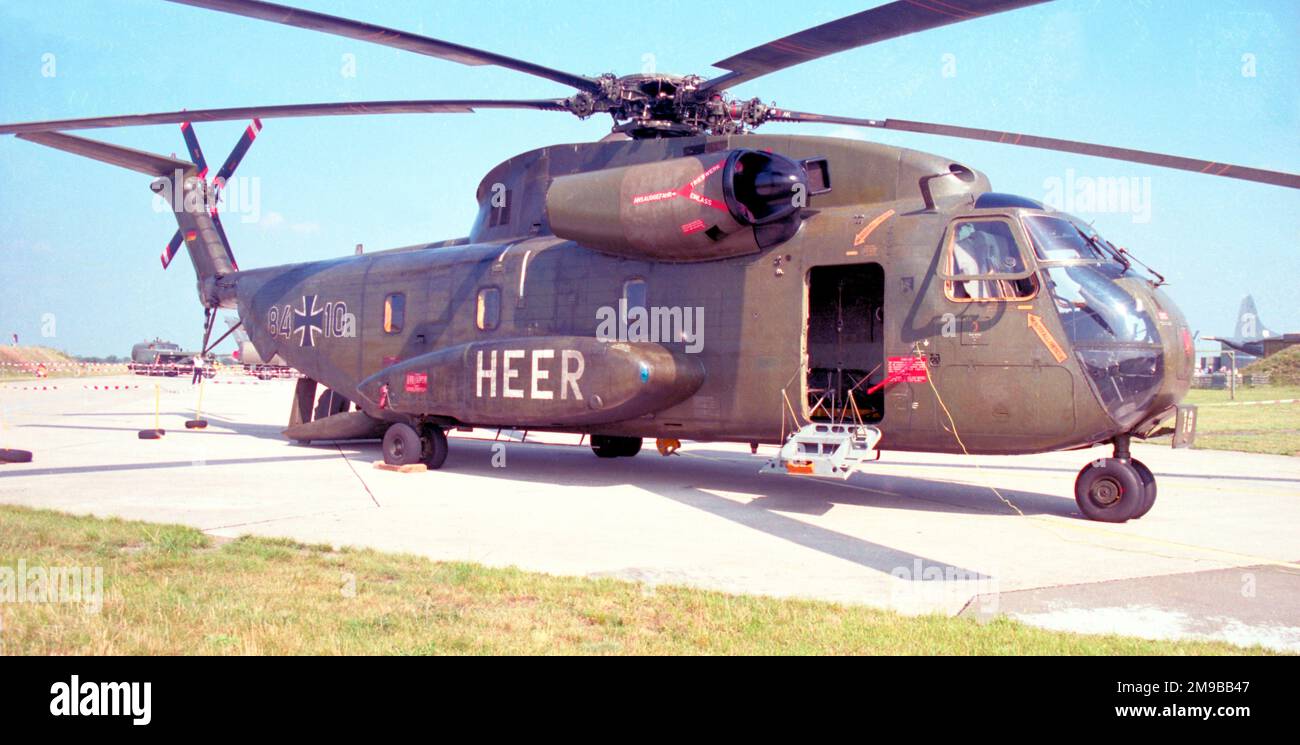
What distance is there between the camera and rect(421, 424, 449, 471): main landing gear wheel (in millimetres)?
13156

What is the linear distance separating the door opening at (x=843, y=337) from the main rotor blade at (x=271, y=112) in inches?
182

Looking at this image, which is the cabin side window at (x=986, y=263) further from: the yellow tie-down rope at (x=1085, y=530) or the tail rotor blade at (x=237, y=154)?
the tail rotor blade at (x=237, y=154)

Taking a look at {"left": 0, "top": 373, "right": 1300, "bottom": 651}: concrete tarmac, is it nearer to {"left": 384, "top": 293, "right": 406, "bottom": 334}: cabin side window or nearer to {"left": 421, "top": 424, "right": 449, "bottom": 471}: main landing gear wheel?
{"left": 421, "top": 424, "right": 449, "bottom": 471}: main landing gear wheel

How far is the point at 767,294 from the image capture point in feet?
35.0

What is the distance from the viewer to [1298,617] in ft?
18.0

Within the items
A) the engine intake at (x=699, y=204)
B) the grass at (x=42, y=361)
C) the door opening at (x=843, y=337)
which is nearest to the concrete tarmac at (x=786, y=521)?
the door opening at (x=843, y=337)

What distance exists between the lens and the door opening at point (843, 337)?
35.6 feet

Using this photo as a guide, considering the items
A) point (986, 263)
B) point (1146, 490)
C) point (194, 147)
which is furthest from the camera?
point (194, 147)

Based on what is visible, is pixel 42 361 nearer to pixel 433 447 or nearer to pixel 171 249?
pixel 171 249

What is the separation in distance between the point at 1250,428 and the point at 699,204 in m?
20.5

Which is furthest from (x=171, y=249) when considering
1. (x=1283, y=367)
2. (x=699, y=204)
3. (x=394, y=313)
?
(x=1283, y=367)

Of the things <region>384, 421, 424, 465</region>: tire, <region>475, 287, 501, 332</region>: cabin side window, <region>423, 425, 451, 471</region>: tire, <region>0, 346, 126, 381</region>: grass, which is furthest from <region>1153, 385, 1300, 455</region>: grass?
<region>0, 346, 126, 381</region>: grass

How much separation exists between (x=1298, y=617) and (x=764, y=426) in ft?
19.3

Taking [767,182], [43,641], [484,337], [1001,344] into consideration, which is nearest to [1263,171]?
[1001,344]
